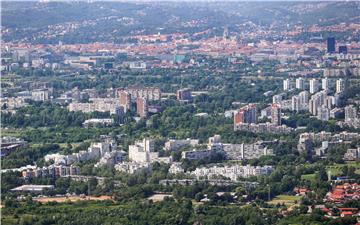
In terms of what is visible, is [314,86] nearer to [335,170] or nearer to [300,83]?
[300,83]

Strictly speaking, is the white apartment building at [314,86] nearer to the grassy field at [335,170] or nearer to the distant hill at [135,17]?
the grassy field at [335,170]

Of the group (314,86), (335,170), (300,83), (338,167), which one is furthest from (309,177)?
(300,83)

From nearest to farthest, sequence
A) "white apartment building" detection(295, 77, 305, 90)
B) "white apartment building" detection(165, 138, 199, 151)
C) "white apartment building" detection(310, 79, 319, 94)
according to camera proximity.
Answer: "white apartment building" detection(165, 138, 199, 151) → "white apartment building" detection(310, 79, 319, 94) → "white apartment building" detection(295, 77, 305, 90)

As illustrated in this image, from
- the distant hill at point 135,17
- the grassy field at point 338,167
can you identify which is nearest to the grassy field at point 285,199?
the grassy field at point 338,167

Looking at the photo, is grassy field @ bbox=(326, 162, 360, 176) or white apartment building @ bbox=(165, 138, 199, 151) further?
white apartment building @ bbox=(165, 138, 199, 151)

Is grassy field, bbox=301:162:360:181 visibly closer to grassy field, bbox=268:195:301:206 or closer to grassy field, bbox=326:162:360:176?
grassy field, bbox=326:162:360:176

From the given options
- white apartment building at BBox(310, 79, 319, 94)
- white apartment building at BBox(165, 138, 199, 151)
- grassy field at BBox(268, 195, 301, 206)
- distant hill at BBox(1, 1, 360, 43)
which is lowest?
distant hill at BBox(1, 1, 360, 43)

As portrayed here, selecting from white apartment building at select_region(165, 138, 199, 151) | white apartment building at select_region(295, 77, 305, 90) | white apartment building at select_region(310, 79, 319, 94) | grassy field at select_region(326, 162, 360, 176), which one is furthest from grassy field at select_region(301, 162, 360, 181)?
white apartment building at select_region(295, 77, 305, 90)

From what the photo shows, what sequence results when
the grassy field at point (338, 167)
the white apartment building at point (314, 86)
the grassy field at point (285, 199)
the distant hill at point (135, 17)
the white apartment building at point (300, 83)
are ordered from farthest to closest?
1. the distant hill at point (135, 17)
2. the white apartment building at point (300, 83)
3. the white apartment building at point (314, 86)
4. the grassy field at point (338, 167)
5. the grassy field at point (285, 199)

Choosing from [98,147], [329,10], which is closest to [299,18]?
[329,10]
